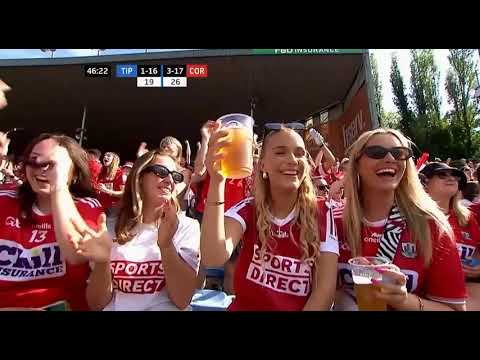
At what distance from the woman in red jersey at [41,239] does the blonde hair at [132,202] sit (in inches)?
8.9

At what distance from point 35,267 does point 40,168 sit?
45cm

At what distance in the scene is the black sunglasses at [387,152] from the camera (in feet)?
5.61

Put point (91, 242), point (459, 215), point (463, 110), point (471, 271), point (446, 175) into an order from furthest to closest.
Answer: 1. point (463, 110)
2. point (446, 175)
3. point (459, 215)
4. point (471, 271)
5. point (91, 242)

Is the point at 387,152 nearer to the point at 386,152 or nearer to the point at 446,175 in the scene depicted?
the point at 386,152

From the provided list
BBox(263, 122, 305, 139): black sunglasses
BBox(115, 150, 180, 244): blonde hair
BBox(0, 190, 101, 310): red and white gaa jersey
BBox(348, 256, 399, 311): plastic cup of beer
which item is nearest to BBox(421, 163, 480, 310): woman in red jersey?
BBox(348, 256, 399, 311): plastic cup of beer

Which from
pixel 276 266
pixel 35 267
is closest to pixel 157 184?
pixel 35 267

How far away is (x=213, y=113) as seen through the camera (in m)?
15.1

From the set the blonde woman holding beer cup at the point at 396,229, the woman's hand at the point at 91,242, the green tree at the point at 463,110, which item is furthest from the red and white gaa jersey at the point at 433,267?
the green tree at the point at 463,110

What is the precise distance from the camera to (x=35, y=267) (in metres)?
1.59

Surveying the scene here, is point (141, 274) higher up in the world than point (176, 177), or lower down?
lower down

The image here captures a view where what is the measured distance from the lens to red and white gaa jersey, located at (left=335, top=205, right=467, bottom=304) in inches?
60.1
